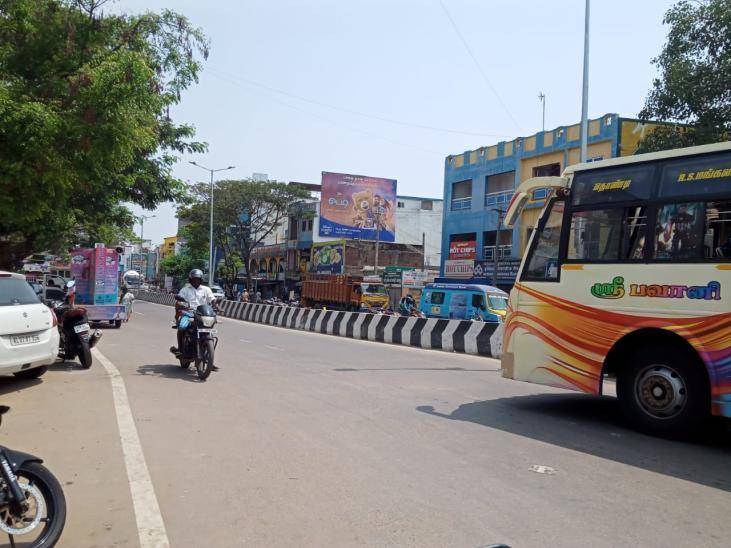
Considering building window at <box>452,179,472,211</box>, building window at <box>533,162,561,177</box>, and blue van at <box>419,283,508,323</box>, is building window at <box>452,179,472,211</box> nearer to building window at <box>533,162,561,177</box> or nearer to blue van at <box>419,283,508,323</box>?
building window at <box>533,162,561,177</box>

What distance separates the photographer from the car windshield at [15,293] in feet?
27.7

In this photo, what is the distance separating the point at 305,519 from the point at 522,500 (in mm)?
1618

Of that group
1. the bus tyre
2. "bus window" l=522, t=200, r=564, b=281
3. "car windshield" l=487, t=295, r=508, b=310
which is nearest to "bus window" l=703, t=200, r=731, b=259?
the bus tyre

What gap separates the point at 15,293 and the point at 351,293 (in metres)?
31.4

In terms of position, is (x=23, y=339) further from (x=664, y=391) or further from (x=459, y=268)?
(x=459, y=268)

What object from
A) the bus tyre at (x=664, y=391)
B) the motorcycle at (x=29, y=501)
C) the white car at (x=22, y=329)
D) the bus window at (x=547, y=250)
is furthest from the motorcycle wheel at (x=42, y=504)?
the bus window at (x=547, y=250)

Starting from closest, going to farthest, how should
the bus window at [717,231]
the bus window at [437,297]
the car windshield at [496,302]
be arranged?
the bus window at [717,231]
the car windshield at [496,302]
the bus window at [437,297]

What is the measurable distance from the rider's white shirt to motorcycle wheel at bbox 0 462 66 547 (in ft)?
23.9

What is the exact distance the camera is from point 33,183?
9750mm

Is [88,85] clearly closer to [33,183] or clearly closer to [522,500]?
[33,183]

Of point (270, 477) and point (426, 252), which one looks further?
point (426, 252)

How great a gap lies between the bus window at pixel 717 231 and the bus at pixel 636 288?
10mm

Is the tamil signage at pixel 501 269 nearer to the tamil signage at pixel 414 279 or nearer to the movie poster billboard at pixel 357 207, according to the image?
the tamil signage at pixel 414 279

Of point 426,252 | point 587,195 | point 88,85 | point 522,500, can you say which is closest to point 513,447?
point 522,500
